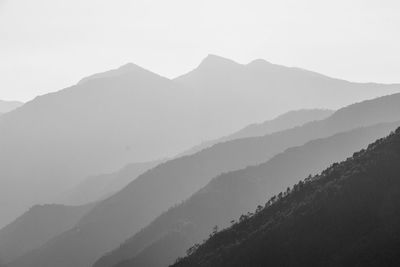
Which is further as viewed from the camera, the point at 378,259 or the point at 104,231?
the point at 104,231

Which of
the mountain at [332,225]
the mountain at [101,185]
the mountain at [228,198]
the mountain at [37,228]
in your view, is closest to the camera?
the mountain at [332,225]

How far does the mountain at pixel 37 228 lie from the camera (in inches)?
5497

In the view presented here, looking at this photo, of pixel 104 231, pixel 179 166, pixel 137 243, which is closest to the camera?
pixel 137 243

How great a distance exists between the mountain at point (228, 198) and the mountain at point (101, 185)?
8179cm

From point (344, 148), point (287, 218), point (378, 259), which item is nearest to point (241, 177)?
point (344, 148)

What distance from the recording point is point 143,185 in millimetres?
126125

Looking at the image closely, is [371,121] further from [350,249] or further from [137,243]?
[350,249]

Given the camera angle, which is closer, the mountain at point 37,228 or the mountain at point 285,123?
the mountain at point 37,228

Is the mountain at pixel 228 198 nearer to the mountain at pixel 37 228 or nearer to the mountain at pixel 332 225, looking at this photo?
the mountain at pixel 332 225

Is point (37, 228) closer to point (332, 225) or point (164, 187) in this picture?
point (164, 187)

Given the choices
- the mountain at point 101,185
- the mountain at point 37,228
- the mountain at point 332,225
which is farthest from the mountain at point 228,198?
the mountain at point 101,185

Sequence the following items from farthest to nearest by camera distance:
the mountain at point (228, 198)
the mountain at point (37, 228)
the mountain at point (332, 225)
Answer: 1. the mountain at point (37, 228)
2. the mountain at point (228, 198)
3. the mountain at point (332, 225)

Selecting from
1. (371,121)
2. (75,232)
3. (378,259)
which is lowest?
(378,259)

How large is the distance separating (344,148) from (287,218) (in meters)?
48.5
